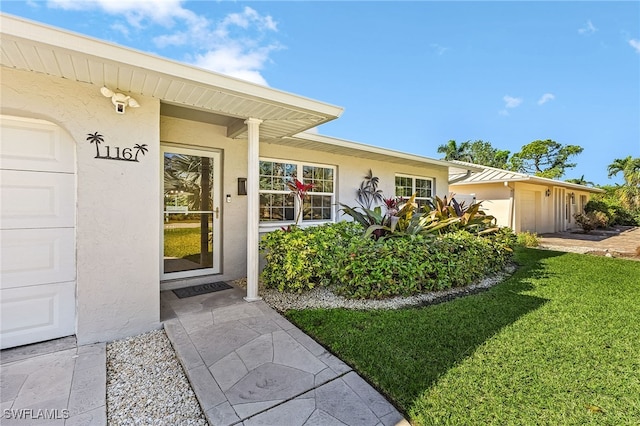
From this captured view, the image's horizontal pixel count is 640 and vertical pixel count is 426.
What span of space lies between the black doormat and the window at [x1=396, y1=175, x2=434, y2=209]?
601cm

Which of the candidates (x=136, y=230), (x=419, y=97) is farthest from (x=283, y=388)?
(x=419, y=97)

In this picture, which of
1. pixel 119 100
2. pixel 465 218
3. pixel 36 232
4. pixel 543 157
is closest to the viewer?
pixel 36 232

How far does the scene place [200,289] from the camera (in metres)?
4.91

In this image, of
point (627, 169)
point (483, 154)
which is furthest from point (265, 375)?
point (483, 154)

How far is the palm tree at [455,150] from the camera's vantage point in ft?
102

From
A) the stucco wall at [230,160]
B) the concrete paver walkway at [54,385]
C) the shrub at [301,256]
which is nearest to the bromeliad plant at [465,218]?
the shrub at [301,256]

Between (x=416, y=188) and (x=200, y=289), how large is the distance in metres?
7.47

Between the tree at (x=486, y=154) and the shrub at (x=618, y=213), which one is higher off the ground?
the tree at (x=486, y=154)

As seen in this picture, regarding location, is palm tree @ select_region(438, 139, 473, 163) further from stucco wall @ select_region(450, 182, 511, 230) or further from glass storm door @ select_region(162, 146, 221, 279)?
glass storm door @ select_region(162, 146, 221, 279)

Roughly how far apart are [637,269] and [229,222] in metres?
9.25

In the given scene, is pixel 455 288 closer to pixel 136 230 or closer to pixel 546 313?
pixel 546 313

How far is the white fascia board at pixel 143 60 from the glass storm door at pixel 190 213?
86.7 inches

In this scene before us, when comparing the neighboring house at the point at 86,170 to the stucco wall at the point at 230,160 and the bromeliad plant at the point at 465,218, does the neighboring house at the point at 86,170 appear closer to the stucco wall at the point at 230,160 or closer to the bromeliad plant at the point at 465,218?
the stucco wall at the point at 230,160

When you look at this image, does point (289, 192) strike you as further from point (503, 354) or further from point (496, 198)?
point (496, 198)
